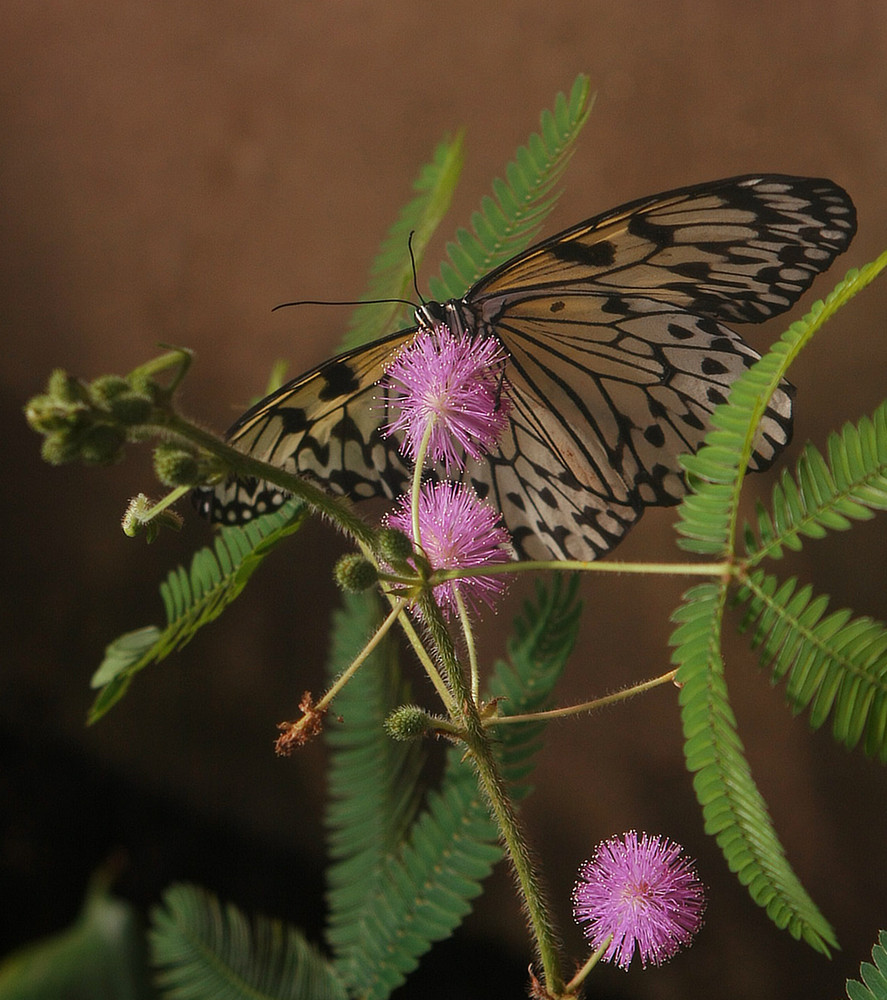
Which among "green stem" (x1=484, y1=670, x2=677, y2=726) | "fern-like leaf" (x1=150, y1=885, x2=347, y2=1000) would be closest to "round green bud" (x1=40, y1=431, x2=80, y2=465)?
"green stem" (x1=484, y1=670, x2=677, y2=726)

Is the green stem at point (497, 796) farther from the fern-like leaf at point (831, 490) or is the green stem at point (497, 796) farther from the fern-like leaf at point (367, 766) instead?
the fern-like leaf at point (367, 766)

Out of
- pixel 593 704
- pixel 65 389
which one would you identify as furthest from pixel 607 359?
pixel 65 389

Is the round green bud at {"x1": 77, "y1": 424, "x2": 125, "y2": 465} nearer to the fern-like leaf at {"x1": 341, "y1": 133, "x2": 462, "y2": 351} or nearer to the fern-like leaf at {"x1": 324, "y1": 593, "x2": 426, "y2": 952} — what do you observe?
the fern-like leaf at {"x1": 341, "y1": 133, "x2": 462, "y2": 351}

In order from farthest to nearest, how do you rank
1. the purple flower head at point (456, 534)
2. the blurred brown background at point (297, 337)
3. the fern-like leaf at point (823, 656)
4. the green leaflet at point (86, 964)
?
the blurred brown background at point (297, 337) < the green leaflet at point (86, 964) < the purple flower head at point (456, 534) < the fern-like leaf at point (823, 656)

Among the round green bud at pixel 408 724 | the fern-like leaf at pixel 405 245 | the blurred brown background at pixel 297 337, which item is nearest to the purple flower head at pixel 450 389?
the round green bud at pixel 408 724

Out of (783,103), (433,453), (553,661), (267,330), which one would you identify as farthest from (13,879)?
(783,103)

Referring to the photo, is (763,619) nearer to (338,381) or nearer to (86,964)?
(338,381)

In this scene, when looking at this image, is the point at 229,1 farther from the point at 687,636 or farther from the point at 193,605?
the point at 687,636
